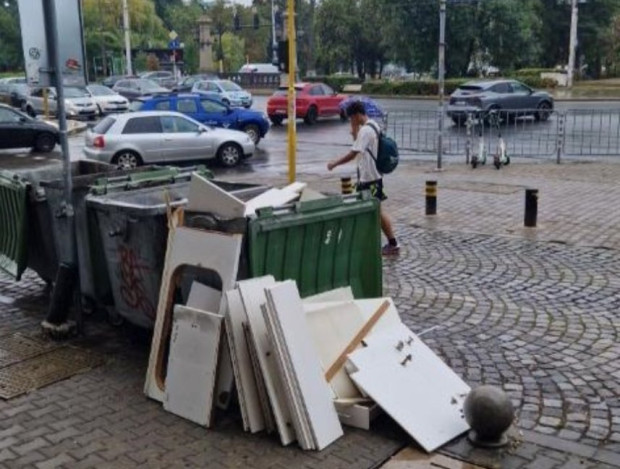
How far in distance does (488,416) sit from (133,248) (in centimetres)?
297

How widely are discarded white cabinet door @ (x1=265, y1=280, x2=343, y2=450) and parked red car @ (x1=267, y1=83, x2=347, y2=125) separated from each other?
2679 centimetres

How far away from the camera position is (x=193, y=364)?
16.7 ft

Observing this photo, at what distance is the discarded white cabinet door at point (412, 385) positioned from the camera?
4793mm

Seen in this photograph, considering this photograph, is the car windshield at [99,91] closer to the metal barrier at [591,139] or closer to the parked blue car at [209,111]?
the parked blue car at [209,111]

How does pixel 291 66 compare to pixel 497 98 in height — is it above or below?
above

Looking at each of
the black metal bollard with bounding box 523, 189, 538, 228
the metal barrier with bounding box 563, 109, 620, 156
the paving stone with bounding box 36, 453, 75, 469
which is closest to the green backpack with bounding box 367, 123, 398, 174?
the black metal bollard with bounding box 523, 189, 538, 228

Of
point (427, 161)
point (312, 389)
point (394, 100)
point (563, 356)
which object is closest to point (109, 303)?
point (312, 389)

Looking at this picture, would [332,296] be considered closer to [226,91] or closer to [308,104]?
[308,104]

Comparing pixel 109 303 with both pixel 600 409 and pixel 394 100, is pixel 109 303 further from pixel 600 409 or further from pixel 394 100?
pixel 394 100

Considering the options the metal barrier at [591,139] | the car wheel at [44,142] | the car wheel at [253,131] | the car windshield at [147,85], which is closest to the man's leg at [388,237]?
the metal barrier at [591,139]

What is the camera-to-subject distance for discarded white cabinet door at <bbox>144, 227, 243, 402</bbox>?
5074mm

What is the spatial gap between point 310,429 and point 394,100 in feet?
138

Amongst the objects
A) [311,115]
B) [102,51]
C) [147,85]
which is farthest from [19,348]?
[102,51]

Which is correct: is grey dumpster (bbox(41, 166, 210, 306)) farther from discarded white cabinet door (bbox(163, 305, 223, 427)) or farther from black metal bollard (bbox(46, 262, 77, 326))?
discarded white cabinet door (bbox(163, 305, 223, 427))
